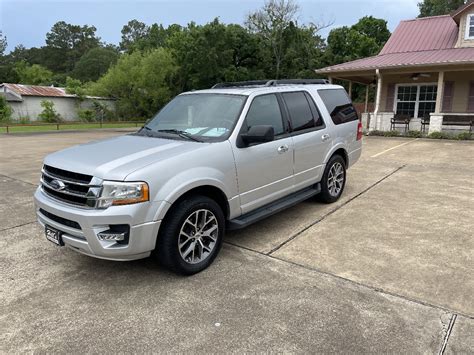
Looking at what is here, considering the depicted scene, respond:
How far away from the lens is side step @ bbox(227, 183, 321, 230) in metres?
4.11

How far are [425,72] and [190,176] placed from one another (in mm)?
17423

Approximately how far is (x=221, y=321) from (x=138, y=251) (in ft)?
3.08

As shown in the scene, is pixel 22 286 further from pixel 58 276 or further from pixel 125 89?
pixel 125 89

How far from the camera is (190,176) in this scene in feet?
11.6

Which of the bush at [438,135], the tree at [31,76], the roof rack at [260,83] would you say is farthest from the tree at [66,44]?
the roof rack at [260,83]

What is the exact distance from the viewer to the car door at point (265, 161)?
164 inches

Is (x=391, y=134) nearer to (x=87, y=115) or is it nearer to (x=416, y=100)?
(x=416, y=100)

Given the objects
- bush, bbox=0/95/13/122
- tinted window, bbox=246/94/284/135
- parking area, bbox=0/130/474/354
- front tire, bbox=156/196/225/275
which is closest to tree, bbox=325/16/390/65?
bush, bbox=0/95/13/122

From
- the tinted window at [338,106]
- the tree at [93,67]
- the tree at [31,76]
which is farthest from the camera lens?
the tree at [93,67]

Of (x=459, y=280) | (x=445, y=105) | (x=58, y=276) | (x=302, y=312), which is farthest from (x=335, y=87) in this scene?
(x=445, y=105)

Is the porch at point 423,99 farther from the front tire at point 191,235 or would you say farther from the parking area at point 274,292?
the front tire at point 191,235

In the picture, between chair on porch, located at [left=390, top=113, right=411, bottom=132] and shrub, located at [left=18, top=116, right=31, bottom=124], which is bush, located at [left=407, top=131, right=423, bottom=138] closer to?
chair on porch, located at [left=390, top=113, right=411, bottom=132]

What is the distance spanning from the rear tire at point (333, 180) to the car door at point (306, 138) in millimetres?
216

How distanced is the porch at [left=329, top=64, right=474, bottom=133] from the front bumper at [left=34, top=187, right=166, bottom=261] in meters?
16.6
